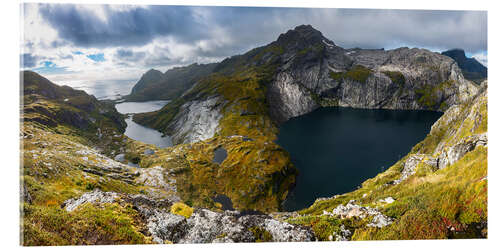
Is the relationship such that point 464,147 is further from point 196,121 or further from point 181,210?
point 196,121

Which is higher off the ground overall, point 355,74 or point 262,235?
point 355,74

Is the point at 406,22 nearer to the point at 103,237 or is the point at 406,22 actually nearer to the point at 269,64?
the point at 103,237

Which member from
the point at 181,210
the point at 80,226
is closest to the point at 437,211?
the point at 181,210

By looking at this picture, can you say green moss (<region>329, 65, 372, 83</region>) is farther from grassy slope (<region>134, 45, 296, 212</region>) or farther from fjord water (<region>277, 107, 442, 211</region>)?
grassy slope (<region>134, 45, 296, 212</region>)

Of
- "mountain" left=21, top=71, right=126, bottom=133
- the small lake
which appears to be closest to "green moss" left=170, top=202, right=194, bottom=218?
"mountain" left=21, top=71, right=126, bottom=133

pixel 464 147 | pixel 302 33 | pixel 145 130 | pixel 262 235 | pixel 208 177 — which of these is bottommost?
pixel 208 177

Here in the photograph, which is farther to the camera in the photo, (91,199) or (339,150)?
(339,150)
